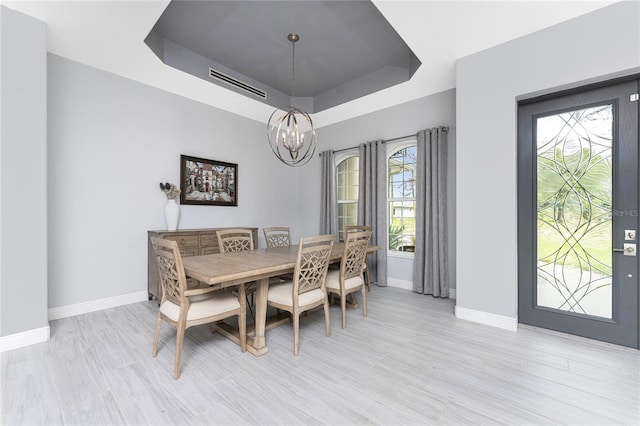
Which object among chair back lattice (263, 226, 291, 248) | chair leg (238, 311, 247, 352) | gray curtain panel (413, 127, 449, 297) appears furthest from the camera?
chair back lattice (263, 226, 291, 248)

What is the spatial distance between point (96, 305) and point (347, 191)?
12.9ft

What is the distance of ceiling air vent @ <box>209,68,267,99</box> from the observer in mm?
4010

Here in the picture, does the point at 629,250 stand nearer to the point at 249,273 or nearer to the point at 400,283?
the point at 400,283

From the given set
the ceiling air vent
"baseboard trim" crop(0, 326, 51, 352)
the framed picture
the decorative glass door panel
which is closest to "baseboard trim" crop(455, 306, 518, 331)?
the decorative glass door panel

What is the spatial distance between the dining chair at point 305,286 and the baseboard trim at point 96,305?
2.15 m

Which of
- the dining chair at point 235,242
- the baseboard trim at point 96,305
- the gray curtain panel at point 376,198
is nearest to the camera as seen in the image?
the baseboard trim at point 96,305

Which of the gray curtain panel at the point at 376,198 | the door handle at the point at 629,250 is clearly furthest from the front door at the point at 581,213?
the gray curtain panel at the point at 376,198

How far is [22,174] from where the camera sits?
92.9 inches

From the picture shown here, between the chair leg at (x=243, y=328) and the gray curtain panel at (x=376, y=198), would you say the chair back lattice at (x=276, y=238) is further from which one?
the chair leg at (x=243, y=328)

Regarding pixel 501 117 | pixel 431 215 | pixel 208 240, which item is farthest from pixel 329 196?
pixel 501 117

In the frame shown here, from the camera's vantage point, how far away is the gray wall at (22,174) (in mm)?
2289

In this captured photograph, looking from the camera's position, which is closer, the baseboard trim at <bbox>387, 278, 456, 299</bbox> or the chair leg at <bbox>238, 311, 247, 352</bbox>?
the chair leg at <bbox>238, 311, 247, 352</bbox>

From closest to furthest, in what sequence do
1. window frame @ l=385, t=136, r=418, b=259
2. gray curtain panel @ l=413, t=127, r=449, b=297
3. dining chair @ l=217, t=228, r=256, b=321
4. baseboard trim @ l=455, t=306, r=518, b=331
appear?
baseboard trim @ l=455, t=306, r=518, b=331 → dining chair @ l=217, t=228, r=256, b=321 → gray curtain panel @ l=413, t=127, r=449, b=297 → window frame @ l=385, t=136, r=418, b=259

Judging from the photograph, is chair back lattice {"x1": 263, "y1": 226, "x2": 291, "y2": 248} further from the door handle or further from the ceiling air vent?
the door handle
